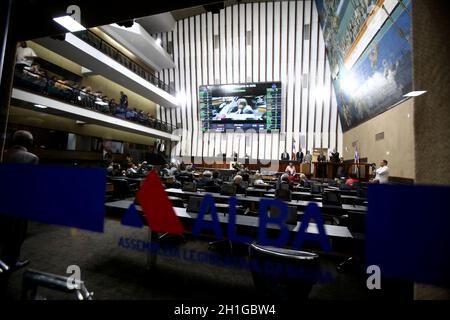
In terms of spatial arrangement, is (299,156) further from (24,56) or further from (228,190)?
(24,56)

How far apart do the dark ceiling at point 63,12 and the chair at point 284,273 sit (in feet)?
7.89

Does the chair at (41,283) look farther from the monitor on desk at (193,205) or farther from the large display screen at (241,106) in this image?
the large display screen at (241,106)

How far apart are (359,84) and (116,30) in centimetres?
1110

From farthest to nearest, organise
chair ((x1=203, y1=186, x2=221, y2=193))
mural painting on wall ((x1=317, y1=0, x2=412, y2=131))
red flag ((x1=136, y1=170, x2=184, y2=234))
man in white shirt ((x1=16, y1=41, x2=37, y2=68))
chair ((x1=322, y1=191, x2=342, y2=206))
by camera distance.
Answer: man in white shirt ((x1=16, y1=41, x2=37, y2=68)) < mural painting on wall ((x1=317, y1=0, x2=412, y2=131)) < chair ((x1=203, y1=186, x2=221, y2=193)) < chair ((x1=322, y1=191, x2=342, y2=206)) < red flag ((x1=136, y1=170, x2=184, y2=234))

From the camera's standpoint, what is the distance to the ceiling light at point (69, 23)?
2.33 meters

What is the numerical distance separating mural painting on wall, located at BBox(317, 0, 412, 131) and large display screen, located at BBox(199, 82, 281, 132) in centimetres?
330

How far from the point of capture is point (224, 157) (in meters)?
12.6

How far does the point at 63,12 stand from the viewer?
7.64 ft

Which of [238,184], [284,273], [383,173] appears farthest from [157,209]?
[383,173]

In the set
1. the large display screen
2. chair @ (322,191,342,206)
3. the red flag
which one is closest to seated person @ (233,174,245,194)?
chair @ (322,191,342,206)

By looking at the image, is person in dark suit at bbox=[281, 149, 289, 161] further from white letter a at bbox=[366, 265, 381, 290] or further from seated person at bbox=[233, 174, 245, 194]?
white letter a at bbox=[366, 265, 381, 290]

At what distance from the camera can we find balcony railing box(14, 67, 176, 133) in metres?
5.18

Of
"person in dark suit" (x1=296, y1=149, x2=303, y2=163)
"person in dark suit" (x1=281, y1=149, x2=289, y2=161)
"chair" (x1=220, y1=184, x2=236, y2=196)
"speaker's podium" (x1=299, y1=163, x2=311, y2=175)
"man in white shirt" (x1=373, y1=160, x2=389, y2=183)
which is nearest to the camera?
"chair" (x1=220, y1=184, x2=236, y2=196)

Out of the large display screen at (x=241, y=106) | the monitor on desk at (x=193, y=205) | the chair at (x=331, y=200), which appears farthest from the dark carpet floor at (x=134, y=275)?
the large display screen at (x=241, y=106)
